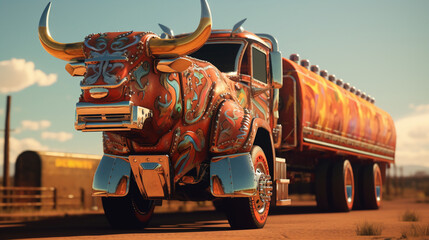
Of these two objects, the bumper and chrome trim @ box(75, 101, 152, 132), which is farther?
the bumper

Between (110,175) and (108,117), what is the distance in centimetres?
174

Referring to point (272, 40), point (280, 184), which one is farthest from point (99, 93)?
point (272, 40)

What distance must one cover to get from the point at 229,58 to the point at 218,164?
2.55 meters

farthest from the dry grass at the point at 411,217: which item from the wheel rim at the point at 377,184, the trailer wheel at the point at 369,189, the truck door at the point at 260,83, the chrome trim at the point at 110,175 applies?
the wheel rim at the point at 377,184

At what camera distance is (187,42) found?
30.1ft

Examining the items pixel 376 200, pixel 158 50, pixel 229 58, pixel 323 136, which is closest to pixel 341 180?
pixel 323 136

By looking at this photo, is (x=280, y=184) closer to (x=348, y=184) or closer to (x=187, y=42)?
(x=187, y=42)

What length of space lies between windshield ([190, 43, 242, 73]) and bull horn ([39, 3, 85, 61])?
2.87m

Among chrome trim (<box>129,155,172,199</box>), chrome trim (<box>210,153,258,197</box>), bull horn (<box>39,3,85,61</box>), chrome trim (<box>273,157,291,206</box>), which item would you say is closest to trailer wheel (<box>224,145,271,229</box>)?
chrome trim (<box>210,153,258,197</box>)

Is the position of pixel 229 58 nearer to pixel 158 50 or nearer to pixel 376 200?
pixel 158 50

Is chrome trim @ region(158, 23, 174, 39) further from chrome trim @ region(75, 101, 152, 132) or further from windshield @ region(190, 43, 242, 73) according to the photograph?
chrome trim @ region(75, 101, 152, 132)

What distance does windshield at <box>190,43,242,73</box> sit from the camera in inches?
465

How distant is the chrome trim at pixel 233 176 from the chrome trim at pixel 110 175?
4.64 ft

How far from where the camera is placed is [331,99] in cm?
1806
